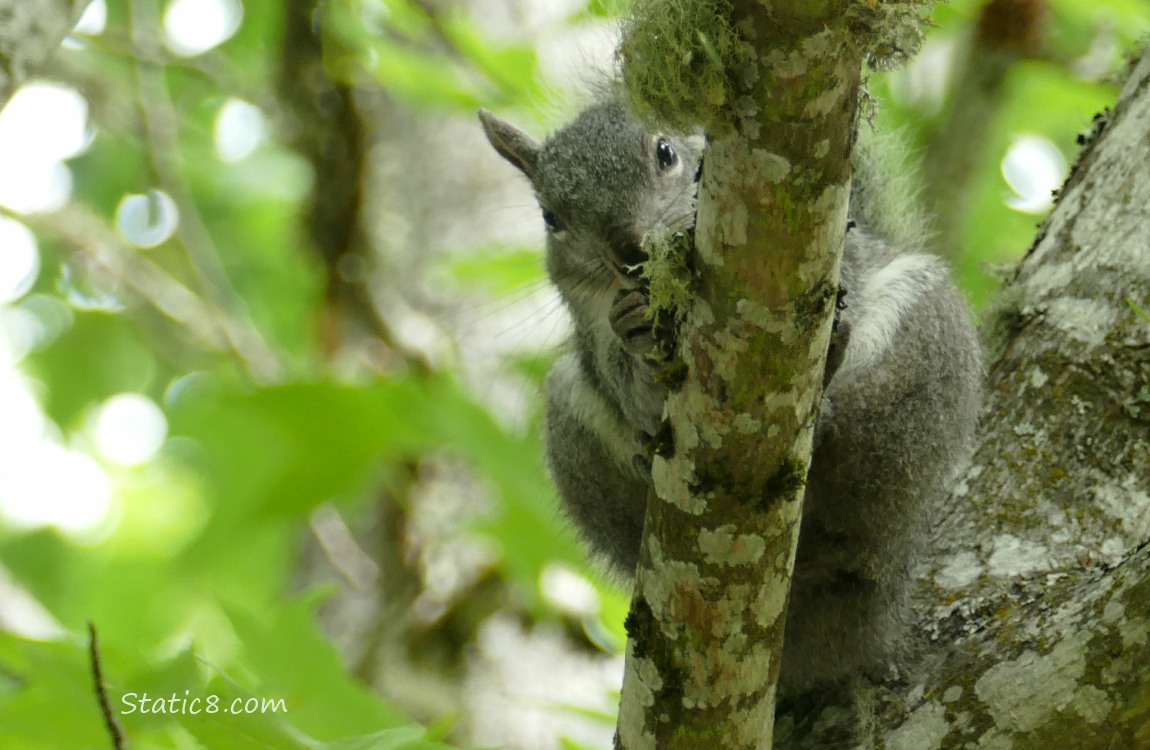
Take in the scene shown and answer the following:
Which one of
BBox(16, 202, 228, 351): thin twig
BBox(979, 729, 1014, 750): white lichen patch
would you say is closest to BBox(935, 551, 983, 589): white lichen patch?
BBox(979, 729, 1014, 750): white lichen patch

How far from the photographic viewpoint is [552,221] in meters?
2.39

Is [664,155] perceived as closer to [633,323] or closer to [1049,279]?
[633,323]

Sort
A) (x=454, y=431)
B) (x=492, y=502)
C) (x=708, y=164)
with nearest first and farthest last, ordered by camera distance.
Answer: (x=708, y=164) < (x=454, y=431) < (x=492, y=502)

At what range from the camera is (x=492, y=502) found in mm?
3484

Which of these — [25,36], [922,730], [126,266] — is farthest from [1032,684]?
[126,266]

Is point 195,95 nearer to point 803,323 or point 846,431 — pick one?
point 846,431

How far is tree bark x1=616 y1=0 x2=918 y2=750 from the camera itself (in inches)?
47.7

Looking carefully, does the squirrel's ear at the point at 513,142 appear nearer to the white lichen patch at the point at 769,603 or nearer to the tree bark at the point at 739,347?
the tree bark at the point at 739,347

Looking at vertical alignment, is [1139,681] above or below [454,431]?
below

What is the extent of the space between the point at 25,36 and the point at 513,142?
3.35 feet

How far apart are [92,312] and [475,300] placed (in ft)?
5.51

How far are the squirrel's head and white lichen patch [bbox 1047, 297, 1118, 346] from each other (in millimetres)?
842

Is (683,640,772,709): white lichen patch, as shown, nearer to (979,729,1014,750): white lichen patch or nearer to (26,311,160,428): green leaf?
(979,729,1014,750): white lichen patch

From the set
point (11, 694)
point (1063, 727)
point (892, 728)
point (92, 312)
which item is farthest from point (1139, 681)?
point (92, 312)
